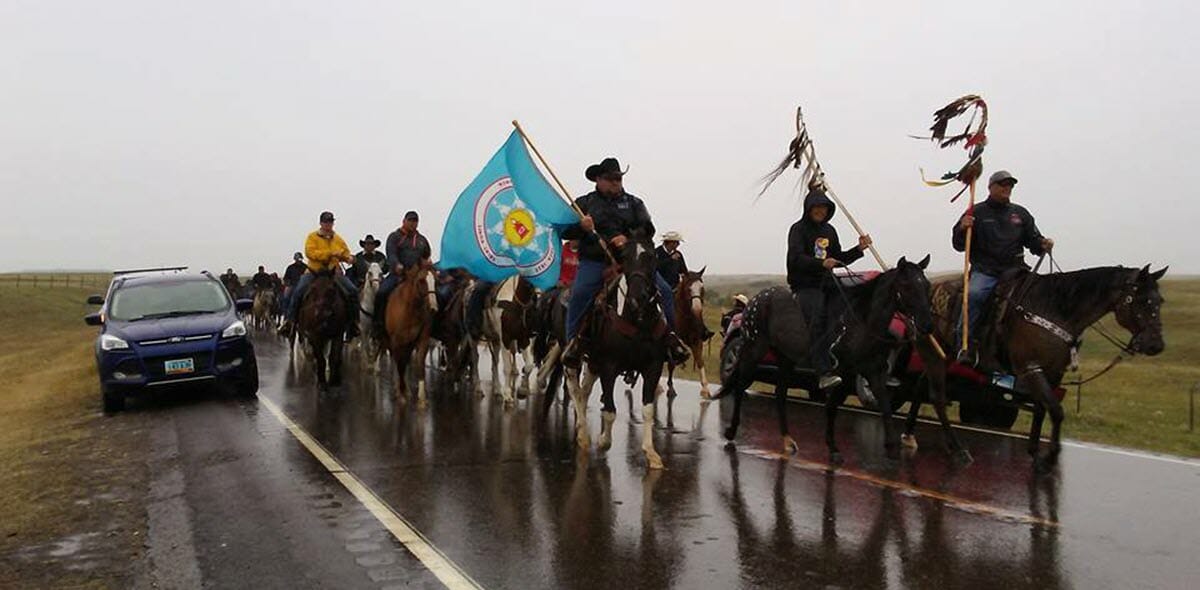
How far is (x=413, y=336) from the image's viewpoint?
13836 mm

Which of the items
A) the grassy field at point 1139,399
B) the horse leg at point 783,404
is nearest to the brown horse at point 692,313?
the grassy field at point 1139,399

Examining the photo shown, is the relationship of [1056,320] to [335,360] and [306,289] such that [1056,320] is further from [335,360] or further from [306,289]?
[306,289]

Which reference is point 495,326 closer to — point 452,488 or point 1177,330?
point 452,488

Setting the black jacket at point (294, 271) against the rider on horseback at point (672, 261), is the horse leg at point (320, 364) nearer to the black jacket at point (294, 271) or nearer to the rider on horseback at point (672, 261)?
the rider on horseback at point (672, 261)

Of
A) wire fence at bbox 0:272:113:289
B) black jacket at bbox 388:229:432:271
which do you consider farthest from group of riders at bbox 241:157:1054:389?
wire fence at bbox 0:272:113:289

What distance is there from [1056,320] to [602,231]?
4.68m

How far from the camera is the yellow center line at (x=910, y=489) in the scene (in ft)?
22.6

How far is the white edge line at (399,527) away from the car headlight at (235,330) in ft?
13.3

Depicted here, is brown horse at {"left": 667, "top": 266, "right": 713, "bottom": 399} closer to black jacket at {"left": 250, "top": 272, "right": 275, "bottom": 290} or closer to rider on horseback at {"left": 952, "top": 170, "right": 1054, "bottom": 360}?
rider on horseback at {"left": 952, "top": 170, "right": 1054, "bottom": 360}

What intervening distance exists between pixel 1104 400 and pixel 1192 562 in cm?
1263

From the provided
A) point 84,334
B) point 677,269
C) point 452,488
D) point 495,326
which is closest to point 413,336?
point 495,326

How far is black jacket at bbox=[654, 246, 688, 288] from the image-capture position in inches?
524

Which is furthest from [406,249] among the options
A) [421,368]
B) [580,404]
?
[580,404]

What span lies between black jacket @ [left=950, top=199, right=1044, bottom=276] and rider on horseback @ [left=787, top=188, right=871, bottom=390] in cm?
152
